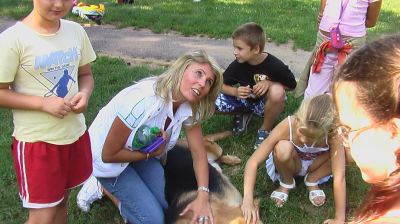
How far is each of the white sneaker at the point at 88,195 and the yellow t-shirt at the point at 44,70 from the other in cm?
81

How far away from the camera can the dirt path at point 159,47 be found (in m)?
5.70

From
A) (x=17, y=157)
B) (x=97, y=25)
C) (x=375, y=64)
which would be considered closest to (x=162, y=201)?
(x=17, y=157)

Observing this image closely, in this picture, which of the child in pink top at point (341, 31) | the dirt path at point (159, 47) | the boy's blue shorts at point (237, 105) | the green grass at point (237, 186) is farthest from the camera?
the dirt path at point (159, 47)

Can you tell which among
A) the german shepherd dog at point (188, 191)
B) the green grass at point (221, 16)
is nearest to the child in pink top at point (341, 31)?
the german shepherd dog at point (188, 191)

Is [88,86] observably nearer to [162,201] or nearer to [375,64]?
[162,201]

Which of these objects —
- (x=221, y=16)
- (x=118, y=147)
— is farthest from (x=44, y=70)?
(x=221, y=16)

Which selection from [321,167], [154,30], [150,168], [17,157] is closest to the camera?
[17,157]

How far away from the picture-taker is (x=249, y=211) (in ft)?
9.10

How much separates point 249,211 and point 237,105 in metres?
1.37

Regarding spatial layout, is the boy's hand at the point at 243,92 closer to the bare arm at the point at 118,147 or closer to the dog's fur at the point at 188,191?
the dog's fur at the point at 188,191

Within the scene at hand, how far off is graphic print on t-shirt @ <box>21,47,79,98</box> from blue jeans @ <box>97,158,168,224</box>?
814 millimetres

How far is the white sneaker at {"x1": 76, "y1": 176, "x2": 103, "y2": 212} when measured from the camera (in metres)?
3.05

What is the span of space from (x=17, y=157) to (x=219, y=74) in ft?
3.81

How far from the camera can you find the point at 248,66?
3.91 meters
